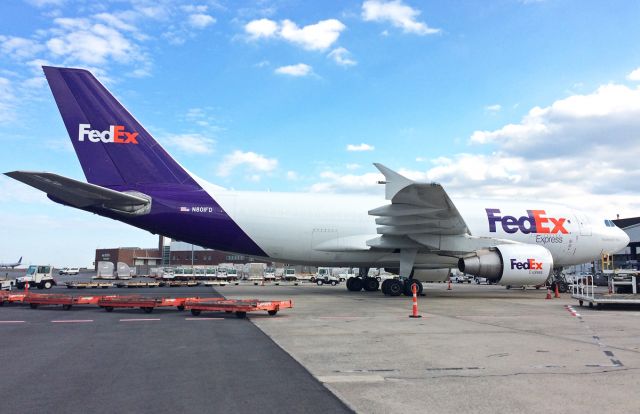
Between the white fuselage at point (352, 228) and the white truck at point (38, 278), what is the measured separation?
19.2 metres

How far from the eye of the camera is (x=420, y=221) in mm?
19000

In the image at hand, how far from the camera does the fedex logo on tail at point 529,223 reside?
72.6 ft

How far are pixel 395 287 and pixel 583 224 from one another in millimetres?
10461

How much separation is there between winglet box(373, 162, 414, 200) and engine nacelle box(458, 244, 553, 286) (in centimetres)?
479

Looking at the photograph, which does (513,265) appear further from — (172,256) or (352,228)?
(172,256)

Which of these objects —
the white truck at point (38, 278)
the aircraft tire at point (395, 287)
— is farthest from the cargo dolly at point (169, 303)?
the white truck at point (38, 278)

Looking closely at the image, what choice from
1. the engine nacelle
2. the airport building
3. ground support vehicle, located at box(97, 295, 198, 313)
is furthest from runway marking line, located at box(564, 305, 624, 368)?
the airport building

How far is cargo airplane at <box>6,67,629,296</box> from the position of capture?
18.2 m

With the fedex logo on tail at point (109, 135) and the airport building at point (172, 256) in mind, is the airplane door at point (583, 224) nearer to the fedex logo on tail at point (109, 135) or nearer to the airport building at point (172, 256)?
the fedex logo on tail at point (109, 135)

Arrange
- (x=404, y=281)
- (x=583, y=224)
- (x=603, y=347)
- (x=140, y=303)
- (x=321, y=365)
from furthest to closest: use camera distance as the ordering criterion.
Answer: (x=583, y=224) < (x=404, y=281) < (x=140, y=303) < (x=603, y=347) < (x=321, y=365)

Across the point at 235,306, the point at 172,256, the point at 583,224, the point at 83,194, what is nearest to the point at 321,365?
the point at 235,306

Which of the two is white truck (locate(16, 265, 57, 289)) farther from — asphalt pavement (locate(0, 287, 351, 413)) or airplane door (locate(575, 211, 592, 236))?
airplane door (locate(575, 211, 592, 236))

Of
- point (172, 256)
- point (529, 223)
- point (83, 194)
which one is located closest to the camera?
point (83, 194)

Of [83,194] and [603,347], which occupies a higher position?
[83,194]
